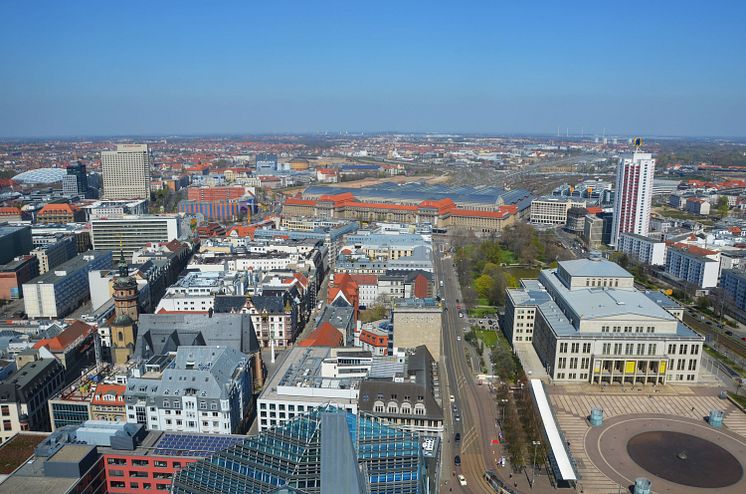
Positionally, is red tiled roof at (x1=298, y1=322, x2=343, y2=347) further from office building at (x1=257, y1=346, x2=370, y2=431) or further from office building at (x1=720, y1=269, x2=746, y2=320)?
office building at (x1=720, y1=269, x2=746, y2=320)

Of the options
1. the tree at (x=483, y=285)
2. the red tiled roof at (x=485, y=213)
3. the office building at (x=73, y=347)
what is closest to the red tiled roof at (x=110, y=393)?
the office building at (x=73, y=347)

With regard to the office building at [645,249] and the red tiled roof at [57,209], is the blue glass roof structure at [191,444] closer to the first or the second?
the office building at [645,249]

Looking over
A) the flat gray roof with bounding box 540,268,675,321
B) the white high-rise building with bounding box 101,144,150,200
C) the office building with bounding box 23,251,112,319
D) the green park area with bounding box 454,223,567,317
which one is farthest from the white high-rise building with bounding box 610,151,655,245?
the white high-rise building with bounding box 101,144,150,200

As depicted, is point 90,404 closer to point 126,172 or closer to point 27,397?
point 27,397

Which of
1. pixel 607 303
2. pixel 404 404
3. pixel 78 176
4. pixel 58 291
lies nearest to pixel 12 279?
pixel 58 291

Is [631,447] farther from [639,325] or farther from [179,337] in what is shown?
[179,337]

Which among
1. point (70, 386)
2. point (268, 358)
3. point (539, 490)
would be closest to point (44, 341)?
point (70, 386)
